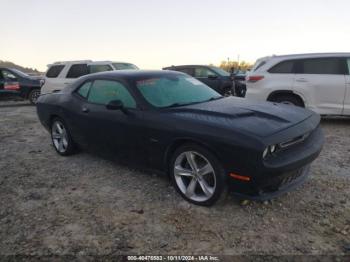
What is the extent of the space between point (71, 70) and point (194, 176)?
28.7 ft

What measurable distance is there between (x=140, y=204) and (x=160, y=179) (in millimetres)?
705

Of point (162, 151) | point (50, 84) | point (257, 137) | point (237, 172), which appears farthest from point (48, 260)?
point (50, 84)

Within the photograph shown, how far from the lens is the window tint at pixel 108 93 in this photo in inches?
167

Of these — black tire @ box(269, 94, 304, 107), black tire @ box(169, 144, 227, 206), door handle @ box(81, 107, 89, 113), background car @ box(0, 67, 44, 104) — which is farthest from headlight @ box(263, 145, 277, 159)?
background car @ box(0, 67, 44, 104)

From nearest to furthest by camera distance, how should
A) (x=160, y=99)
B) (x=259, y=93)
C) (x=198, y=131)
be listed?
(x=198, y=131) < (x=160, y=99) < (x=259, y=93)

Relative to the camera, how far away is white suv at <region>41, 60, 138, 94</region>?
35.7 ft

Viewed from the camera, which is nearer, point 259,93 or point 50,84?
point 259,93

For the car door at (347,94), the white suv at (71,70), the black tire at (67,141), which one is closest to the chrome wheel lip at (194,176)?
the black tire at (67,141)

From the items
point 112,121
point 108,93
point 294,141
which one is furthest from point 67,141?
point 294,141

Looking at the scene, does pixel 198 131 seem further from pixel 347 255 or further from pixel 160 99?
pixel 347 255

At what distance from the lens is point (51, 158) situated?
5.53 metres

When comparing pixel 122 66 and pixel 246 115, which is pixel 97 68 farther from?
pixel 246 115

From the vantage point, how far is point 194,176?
3564 mm

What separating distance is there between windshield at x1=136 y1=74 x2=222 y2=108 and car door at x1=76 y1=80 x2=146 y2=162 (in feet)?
0.77
